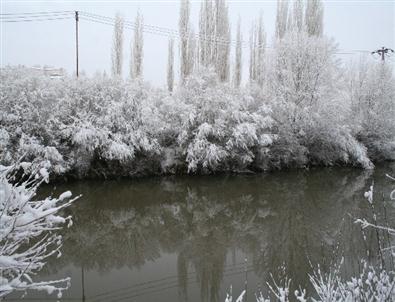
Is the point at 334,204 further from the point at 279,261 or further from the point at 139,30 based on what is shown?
the point at 139,30

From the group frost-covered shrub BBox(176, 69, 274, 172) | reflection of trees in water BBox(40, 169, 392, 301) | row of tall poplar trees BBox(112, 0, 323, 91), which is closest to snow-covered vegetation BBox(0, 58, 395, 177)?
frost-covered shrub BBox(176, 69, 274, 172)

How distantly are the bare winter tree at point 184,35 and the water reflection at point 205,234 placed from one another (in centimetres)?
1292

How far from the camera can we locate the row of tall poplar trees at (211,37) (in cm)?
2578

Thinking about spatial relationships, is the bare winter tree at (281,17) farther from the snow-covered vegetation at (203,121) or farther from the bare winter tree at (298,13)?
the snow-covered vegetation at (203,121)

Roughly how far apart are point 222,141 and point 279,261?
10.4 m

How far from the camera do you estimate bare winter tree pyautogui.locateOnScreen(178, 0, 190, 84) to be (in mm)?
25938

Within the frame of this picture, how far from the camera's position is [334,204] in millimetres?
11648

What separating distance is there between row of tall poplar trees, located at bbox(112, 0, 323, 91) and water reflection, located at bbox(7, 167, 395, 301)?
13163 millimetres

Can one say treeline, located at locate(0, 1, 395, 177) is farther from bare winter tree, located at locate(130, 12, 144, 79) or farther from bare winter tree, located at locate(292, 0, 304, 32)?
bare winter tree, located at locate(130, 12, 144, 79)

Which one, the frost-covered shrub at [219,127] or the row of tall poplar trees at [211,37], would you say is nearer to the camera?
the frost-covered shrub at [219,127]

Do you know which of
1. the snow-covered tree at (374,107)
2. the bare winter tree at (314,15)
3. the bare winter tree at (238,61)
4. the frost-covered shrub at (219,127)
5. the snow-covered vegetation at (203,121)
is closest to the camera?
the snow-covered vegetation at (203,121)

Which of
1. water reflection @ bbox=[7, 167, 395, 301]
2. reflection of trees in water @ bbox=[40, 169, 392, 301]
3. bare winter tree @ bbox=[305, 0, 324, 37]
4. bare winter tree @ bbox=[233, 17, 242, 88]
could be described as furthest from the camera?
bare winter tree @ bbox=[233, 17, 242, 88]

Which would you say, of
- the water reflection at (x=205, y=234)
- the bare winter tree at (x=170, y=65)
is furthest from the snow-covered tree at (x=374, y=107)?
the bare winter tree at (x=170, y=65)

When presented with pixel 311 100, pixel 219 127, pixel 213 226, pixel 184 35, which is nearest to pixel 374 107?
pixel 311 100
